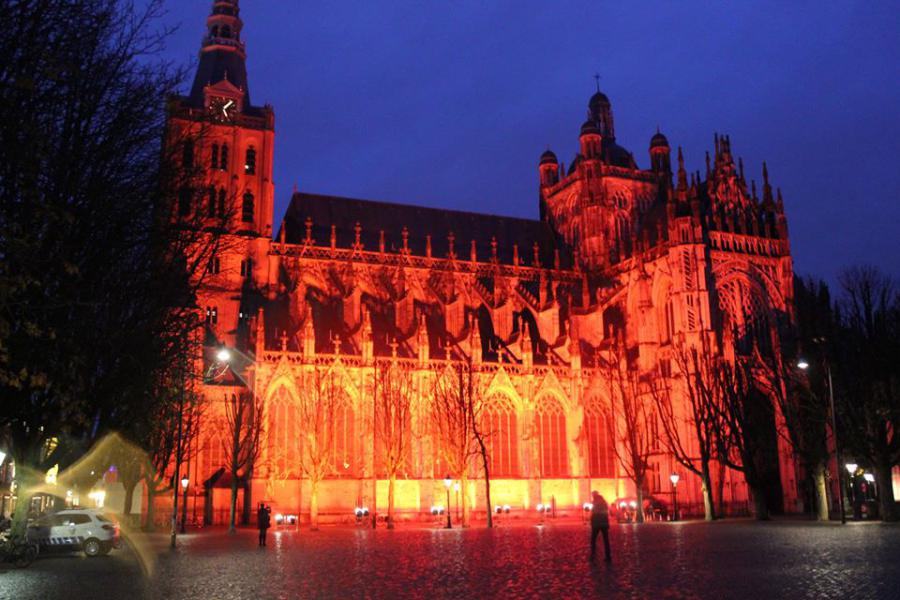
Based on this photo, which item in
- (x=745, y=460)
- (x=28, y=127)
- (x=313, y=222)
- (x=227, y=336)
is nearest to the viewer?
(x=28, y=127)

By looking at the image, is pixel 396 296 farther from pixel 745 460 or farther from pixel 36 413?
pixel 36 413

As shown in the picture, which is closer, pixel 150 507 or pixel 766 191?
pixel 150 507

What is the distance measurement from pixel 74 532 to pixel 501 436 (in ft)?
113

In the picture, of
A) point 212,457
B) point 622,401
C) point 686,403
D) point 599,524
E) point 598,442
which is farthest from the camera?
point 598,442

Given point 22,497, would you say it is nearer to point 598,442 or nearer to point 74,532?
point 74,532

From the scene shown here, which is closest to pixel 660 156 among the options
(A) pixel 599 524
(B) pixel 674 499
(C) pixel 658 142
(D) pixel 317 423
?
(C) pixel 658 142

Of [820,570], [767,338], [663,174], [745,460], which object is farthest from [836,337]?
[663,174]

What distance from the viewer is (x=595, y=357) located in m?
61.5

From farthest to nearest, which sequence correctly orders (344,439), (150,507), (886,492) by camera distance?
(344,439)
(150,507)
(886,492)

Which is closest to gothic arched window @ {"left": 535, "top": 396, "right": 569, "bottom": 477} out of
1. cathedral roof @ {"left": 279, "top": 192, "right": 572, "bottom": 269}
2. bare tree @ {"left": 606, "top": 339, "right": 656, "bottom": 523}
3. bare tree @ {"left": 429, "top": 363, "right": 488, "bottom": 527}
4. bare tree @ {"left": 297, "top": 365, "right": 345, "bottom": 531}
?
bare tree @ {"left": 606, "top": 339, "right": 656, "bottom": 523}

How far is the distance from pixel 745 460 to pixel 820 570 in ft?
82.6

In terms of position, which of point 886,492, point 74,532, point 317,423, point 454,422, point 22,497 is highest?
point 317,423

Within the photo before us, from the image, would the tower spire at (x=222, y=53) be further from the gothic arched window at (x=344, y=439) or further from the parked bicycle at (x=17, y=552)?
the parked bicycle at (x=17, y=552)

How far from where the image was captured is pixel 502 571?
18.7 metres
